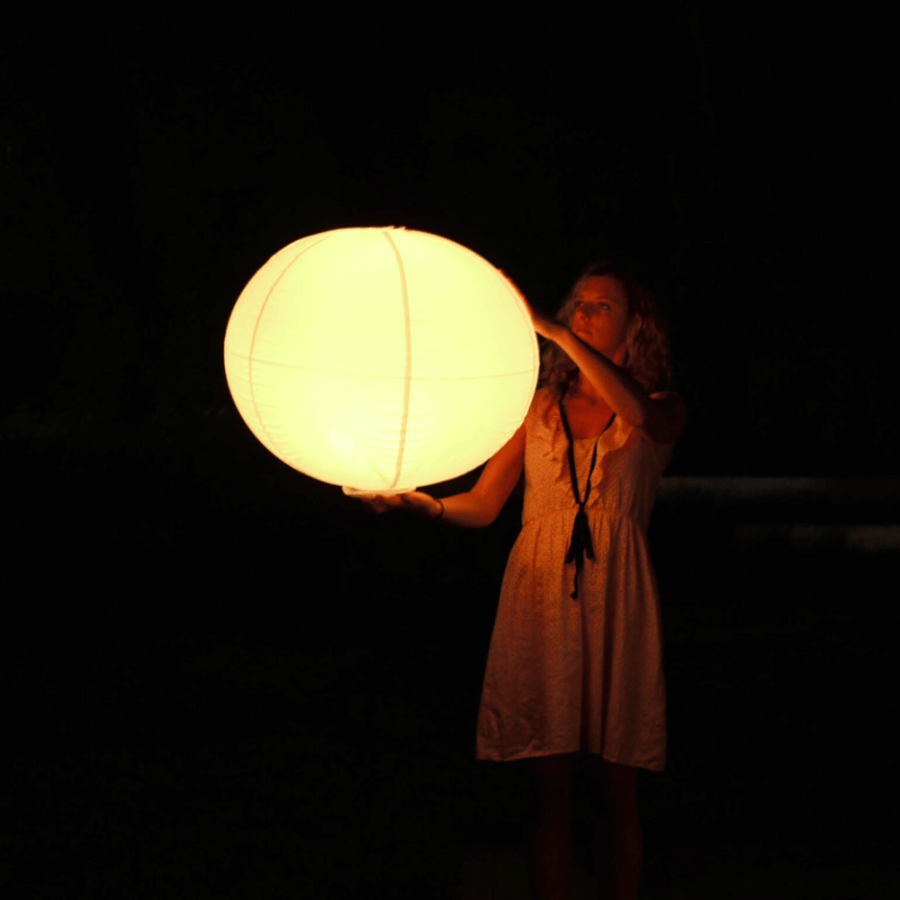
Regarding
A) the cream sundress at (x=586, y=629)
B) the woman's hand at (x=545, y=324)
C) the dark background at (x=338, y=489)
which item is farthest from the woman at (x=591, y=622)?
the dark background at (x=338, y=489)

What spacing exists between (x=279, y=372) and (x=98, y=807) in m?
1.88

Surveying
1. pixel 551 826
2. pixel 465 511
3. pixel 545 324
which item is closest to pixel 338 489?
pixel 465 511

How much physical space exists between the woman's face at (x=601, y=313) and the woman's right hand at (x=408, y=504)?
45cm

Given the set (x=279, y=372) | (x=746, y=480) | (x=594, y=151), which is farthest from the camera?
(x=746, y=480)

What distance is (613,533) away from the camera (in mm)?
1580

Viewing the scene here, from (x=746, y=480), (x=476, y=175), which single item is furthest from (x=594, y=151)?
(x=746, y=480)

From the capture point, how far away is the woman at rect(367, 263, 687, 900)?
1.54 m

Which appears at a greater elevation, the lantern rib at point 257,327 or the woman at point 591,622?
the lantern rib at point 257,327

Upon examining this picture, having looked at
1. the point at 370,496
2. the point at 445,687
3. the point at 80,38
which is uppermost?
the point at 80,38

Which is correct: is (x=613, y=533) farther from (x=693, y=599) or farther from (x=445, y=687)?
(x=693, y=599)

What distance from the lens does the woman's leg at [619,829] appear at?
61.1 inches

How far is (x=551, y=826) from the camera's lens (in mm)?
1551

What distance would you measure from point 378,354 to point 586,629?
2.57 ft

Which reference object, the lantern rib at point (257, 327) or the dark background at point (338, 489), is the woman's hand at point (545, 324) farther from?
the dark background at point (338, 489)
